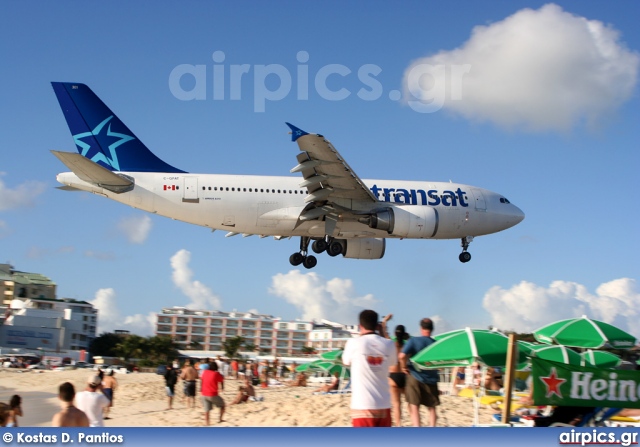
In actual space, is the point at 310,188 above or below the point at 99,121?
below

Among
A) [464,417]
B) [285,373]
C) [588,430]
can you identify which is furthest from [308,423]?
[285,373]

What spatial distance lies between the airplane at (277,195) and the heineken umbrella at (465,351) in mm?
16782

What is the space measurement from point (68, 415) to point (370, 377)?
3097mm

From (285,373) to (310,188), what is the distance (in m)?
11.3

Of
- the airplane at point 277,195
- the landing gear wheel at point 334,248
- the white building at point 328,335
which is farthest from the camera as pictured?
the white building at point 328,335

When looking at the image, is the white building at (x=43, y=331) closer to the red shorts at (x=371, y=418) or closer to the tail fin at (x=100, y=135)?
the tail fin at (x=100, y=135)

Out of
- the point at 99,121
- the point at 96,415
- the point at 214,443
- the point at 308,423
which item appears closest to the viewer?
the point at 214,443

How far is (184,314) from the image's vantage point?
12556 centimetres

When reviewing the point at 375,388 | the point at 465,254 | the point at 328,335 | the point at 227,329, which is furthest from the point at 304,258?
the point at 227,329

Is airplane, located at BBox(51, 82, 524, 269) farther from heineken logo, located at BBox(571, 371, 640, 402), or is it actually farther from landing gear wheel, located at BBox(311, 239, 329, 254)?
heineken logo, located at BBox(571, 371, 640, 402)

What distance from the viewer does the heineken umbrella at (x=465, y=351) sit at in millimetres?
11227

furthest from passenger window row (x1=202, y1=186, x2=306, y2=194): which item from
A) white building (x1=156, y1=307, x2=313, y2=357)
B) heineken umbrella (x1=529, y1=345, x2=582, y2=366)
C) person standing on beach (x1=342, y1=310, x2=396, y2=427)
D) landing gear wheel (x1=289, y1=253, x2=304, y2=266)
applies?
white building (x1=156, y1=307, x2=313, y2=357)

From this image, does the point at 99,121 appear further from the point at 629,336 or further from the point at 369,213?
the point at 629,336

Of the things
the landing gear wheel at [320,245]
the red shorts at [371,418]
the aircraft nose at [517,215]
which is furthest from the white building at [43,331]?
the red shorts at [371,418]
